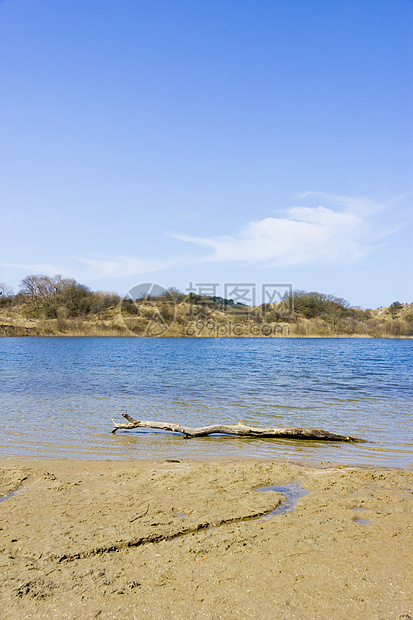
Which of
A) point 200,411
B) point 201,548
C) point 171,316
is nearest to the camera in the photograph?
point 201,548

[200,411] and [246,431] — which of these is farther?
[200,411]

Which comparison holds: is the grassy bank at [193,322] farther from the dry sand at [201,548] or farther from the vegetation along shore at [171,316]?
the dry sand at [201,548]

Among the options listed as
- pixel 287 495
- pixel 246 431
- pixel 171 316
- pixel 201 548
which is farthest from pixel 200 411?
pixel 171 316

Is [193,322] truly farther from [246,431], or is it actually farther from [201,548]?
[201,548]

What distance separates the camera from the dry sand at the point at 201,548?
128 inches

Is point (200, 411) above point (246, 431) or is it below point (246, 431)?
below

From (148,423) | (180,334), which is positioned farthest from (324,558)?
(180,334)

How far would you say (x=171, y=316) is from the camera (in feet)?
368

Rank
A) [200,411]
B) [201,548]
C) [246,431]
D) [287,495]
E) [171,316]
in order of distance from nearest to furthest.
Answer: [201,548]
[287,495]
[246,431]
[200,411]
[171,316]

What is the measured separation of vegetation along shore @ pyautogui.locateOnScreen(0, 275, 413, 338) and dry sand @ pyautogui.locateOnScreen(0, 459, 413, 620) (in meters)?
101

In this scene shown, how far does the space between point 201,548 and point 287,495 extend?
2269 mm

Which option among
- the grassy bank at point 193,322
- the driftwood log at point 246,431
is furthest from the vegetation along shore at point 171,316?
the driftwood log at point 246,431

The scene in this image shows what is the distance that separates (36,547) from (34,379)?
63.6 ft

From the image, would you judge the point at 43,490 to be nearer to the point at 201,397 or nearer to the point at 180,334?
the point at 201,397
